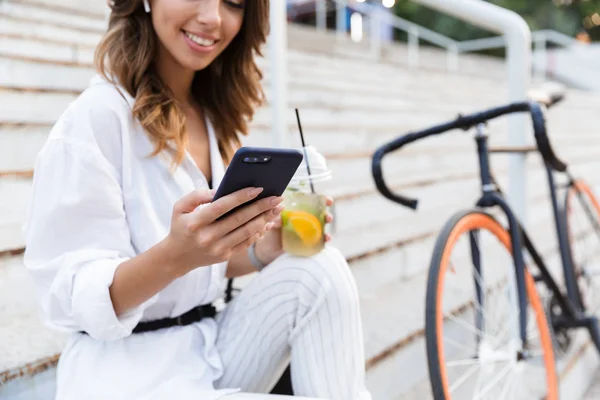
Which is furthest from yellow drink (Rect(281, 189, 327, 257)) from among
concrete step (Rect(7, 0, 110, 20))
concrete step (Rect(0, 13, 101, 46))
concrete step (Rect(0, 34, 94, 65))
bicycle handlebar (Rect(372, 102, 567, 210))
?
concrete step (Rect(7, 0, 110, 20))

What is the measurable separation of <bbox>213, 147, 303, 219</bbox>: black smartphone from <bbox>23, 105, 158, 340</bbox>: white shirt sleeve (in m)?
0.26

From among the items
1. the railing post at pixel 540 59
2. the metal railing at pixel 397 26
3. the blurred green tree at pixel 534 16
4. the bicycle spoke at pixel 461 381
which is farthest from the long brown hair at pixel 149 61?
the blurred green tree at pixel 534 16

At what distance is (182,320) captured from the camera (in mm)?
1218

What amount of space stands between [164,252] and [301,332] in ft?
1.31

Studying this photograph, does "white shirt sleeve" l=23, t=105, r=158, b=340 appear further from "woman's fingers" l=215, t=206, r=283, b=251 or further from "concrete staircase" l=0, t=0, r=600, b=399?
"concrete staircase" l=0, t=0, r=600, b=399

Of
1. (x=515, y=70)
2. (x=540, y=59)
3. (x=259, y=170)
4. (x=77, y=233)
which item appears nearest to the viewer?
(x=259, y=170)

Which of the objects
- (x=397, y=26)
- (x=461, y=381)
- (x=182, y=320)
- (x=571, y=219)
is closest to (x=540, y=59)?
(x=397, y=26)

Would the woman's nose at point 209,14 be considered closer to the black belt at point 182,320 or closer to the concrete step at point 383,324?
the black belt at point 182,320

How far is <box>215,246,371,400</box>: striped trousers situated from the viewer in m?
1.18

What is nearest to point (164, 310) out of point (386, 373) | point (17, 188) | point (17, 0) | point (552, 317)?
point (386, 373)

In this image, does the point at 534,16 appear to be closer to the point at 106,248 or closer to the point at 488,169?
the point at 488,169

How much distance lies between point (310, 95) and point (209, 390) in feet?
11.7

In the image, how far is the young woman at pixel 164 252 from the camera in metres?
0.97

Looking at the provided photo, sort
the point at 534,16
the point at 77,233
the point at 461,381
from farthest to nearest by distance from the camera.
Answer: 1. the point at 534,16
2. the point at 461,381
3. the point at 77,233
